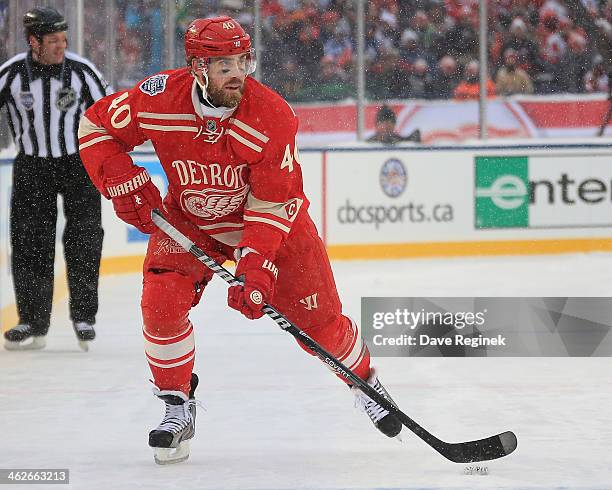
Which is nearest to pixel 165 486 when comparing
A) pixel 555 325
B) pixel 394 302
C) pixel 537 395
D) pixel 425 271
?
pixel 537 395

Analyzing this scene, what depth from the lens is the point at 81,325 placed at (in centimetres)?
423

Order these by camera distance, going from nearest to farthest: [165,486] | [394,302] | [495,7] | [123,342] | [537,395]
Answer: [165,486], [537,395], [123,342], [394,302], [495,7]

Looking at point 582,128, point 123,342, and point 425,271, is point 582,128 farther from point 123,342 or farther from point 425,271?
point 123,342

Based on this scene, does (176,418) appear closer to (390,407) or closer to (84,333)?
(390,407)

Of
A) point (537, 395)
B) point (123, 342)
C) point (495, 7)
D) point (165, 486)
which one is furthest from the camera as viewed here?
point (495, 7)

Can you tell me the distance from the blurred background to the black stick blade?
420 centimetres

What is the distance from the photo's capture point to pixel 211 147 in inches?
101

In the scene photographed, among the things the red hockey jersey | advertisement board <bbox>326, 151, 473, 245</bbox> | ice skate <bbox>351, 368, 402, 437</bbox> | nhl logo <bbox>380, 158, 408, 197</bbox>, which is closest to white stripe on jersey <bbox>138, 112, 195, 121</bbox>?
the red hockey jersey

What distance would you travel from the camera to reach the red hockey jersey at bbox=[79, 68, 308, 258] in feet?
8.39

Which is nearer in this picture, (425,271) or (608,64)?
(425,271)

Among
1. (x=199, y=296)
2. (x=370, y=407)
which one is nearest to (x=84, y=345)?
(x=199, y=296)

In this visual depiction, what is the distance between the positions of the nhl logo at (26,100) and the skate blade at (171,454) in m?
1.79

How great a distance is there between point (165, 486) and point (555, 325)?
245 cm

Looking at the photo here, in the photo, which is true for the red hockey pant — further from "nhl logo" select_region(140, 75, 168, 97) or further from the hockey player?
"nhl logo" select_region(140, 75, 168, 97)
